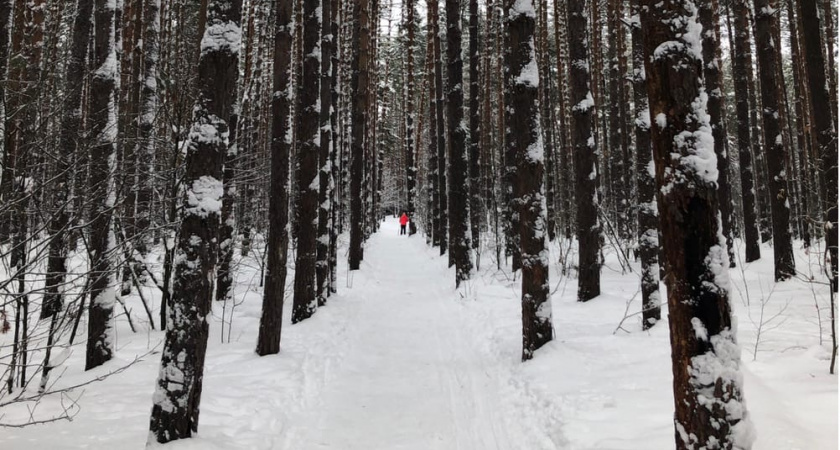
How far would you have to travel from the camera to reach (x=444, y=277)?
15.1 metres

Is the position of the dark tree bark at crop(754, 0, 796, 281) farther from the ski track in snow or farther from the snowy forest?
the ski track in snow

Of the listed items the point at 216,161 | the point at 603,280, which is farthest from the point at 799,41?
the point at 216,161

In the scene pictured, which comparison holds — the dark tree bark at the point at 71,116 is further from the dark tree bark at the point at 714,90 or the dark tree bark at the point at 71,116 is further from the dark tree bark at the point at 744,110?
the dark tree bark at the point at 744,110

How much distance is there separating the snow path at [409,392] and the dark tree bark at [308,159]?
1.43m

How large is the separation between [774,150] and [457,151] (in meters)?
7.44

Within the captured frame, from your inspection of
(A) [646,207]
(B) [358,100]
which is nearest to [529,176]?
(A) [646,207]

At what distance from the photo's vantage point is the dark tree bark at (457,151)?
1255cm

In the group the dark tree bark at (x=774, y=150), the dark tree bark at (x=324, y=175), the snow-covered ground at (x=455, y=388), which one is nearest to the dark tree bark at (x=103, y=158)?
the snow-covered ground at (x=455, y=388)

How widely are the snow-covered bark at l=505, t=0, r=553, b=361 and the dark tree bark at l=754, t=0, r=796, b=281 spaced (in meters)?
6.56

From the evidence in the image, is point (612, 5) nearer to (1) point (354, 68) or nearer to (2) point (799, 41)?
(2) point (799, 41)

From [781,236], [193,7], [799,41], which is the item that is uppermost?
[193,7]

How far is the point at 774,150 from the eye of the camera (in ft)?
34.5

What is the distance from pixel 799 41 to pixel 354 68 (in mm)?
14837

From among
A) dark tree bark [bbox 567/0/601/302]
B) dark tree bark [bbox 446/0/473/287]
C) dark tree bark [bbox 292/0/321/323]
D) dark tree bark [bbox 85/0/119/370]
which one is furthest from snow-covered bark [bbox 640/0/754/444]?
dark tree bark [bbox 446/0/473/287]
